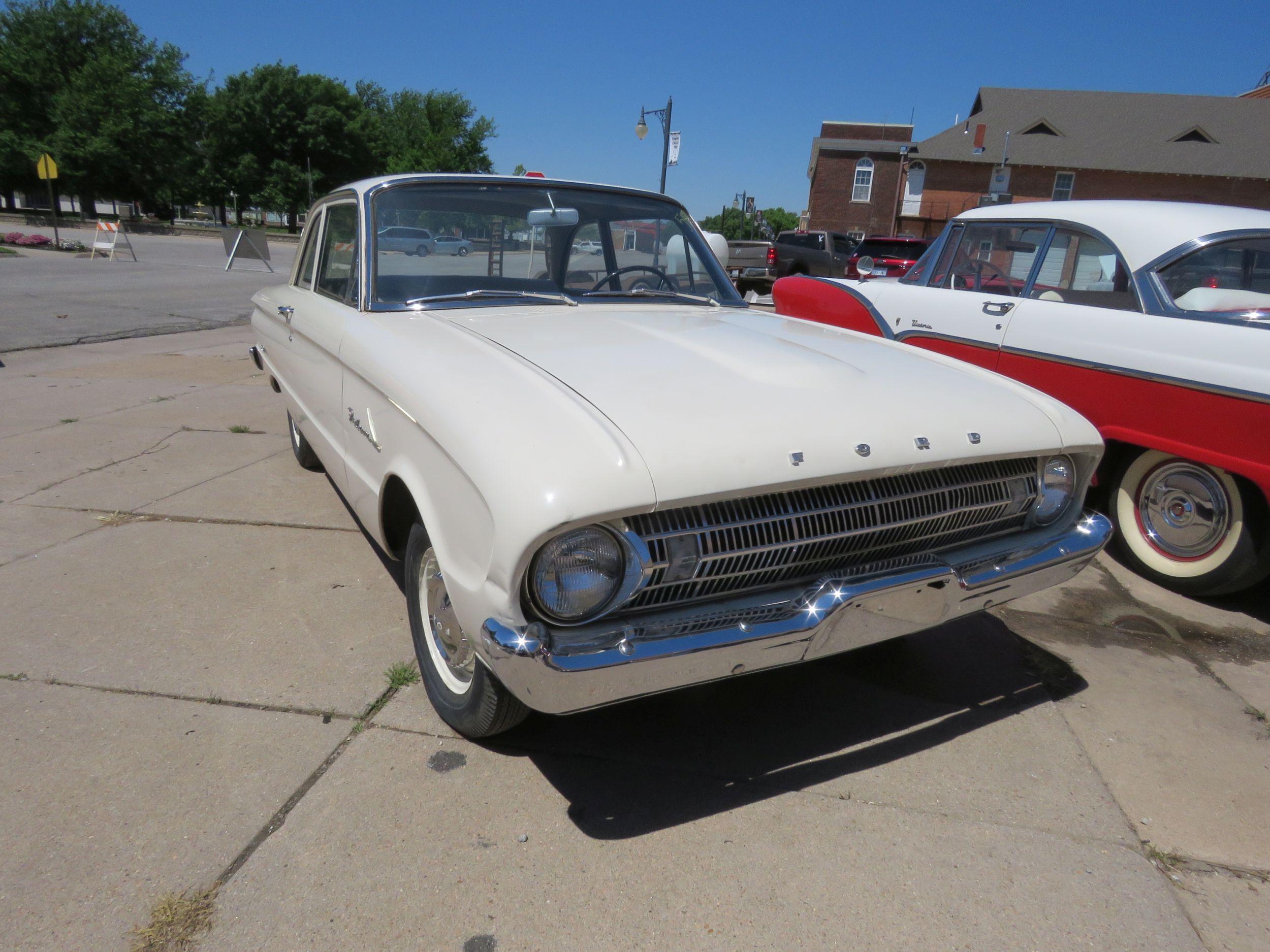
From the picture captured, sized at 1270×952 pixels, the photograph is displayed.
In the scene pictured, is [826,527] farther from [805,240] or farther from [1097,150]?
[1097,150]

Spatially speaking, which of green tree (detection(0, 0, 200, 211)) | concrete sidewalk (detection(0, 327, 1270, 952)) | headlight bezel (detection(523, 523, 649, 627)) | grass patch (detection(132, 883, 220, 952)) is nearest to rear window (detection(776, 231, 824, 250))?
concrete sidewalk (detection(0, 327, 1270, 952))

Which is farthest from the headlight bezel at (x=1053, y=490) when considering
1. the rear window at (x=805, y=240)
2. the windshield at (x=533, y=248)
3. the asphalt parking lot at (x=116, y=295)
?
the rear window at (x=805, y=240)

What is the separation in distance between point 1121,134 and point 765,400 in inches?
1753

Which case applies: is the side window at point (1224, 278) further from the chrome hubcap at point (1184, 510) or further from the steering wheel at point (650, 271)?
the steering wheel at point (650, 271)

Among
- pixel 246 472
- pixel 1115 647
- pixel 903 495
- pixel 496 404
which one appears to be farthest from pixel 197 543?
pixel 1115 647

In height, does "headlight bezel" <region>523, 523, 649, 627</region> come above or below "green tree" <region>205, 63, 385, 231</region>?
below

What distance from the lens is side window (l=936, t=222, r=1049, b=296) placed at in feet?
15.6

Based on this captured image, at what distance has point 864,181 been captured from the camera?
46.5 metres

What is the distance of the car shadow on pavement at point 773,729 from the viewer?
2387 mm

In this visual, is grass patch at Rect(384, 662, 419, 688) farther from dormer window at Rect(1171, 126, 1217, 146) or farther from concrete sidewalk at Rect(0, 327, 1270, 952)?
dormer window at Rect(1171, 126, 1217, 146)

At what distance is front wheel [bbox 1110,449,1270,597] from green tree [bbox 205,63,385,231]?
57634mm

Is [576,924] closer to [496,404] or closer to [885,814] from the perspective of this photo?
[885,814]

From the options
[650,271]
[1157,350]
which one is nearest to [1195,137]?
[1157,350]

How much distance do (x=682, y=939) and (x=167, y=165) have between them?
57960mm
